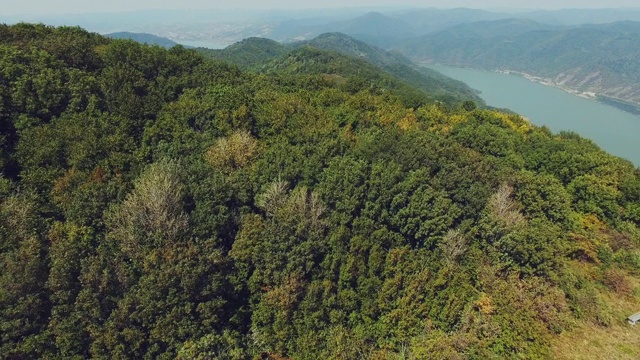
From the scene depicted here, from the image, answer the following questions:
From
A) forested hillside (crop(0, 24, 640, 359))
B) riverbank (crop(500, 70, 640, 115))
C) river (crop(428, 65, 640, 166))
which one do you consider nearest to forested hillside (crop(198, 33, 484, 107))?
river (crop(428, 65, 640, 166))

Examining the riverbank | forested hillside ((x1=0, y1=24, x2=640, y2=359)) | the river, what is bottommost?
the river

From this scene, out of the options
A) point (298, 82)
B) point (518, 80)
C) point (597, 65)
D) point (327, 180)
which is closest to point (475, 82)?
point (518, 80)

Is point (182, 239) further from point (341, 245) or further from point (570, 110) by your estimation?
point (570, 110)

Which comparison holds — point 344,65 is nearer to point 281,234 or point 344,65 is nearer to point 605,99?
point 281,234

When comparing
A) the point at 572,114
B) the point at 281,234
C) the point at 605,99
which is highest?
the point at 281,234

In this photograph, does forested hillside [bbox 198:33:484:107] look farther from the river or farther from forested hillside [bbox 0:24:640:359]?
forested hillside [bbox 0:24:640:359]

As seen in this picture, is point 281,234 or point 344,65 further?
point 344,65

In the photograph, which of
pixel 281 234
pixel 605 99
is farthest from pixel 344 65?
pixel 605 99
